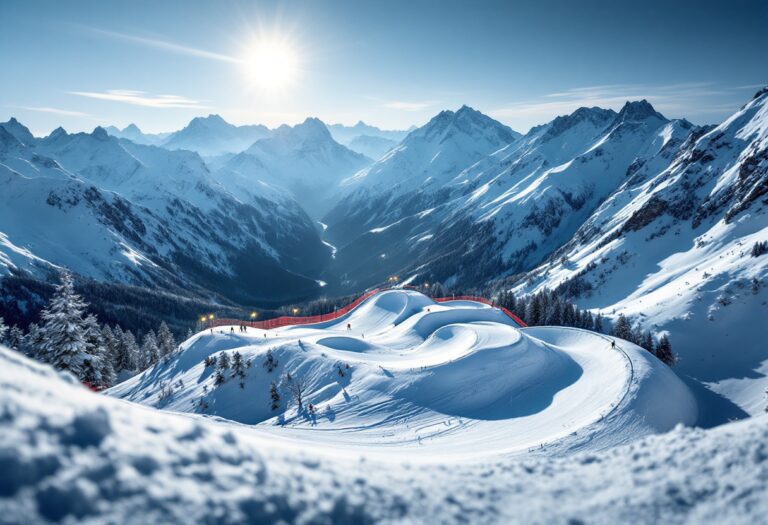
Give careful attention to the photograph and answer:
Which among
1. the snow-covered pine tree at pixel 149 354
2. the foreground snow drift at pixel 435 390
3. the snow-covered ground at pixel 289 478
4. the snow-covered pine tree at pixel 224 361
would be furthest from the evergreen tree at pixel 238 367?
the snow-covered pine tree at pixel 149 354

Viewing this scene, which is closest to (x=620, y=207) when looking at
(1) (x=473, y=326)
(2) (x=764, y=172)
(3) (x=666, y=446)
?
(2) (x=764, y=172)

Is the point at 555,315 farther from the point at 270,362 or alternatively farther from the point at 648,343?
the point at 270,362

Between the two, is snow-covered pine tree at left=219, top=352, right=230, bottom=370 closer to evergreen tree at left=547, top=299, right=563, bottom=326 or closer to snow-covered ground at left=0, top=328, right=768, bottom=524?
snow-covered ground at left=0, top=328, right=768, bottom=524

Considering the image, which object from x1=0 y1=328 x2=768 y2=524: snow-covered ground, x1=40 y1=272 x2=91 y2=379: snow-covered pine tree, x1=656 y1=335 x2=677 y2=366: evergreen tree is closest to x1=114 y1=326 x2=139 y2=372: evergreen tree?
x1=40 y1=272 x2=91 y2=379: snow-covered pine tree

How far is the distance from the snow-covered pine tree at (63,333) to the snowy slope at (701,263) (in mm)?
60585

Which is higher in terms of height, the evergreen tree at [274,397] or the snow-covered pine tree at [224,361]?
the snow-covered pine tree at [224,361]

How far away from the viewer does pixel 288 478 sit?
6.92m

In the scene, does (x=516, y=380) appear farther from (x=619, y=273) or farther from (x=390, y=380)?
(x=619, y=273)

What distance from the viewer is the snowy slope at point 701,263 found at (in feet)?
197

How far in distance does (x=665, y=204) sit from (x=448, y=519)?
17646 cm

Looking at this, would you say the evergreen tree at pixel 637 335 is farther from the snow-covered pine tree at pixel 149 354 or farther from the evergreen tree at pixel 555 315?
the snow-covered pine tree at pixel 149 354

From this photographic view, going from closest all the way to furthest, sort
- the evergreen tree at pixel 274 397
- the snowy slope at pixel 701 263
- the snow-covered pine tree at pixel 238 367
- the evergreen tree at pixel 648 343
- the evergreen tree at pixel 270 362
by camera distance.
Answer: the evergreen tree at pixel 274 397 < the snow-covered pine tree at pixel 238 367 < the evergreen tree at pixel 270 362 < the snowy slope at pixel 701 263 < the evergreen tree at pixel 648 343

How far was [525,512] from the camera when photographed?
7.21 metres

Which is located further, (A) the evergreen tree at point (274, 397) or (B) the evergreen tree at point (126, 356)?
(B) the evergreen tree at point (126, 356)
